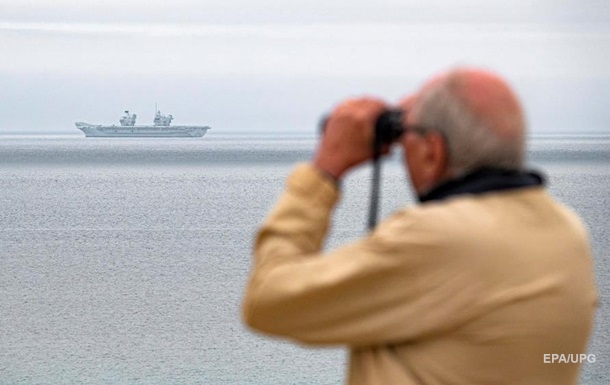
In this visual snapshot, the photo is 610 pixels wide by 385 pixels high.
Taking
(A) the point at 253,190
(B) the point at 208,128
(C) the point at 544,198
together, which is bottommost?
(A) the point at 253,190

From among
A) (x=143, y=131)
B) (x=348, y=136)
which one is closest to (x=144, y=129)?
(x=143, y=131)

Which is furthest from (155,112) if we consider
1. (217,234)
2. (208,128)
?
(217,234)

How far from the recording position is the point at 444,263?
2.80 feet

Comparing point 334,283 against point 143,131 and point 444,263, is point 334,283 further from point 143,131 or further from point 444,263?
point 143,131

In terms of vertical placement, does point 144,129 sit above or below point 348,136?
below

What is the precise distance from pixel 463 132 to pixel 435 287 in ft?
0.42

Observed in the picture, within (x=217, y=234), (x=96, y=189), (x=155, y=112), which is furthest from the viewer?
(x=96, y=189)

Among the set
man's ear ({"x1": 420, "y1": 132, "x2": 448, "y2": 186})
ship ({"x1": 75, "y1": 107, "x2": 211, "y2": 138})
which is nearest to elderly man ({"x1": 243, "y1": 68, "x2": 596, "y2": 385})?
man's ear ({"x1": 420, "y1": 132, "x2": 448, "y2": 186})

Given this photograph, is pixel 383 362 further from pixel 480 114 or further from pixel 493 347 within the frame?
pixel 480 114

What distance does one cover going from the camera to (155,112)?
4770 mm

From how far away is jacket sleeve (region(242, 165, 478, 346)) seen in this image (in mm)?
859

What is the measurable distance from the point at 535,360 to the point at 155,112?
4.00m

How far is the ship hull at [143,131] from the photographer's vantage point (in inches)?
187

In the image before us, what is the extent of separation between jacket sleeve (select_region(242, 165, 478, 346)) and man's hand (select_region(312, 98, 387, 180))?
0.02m
